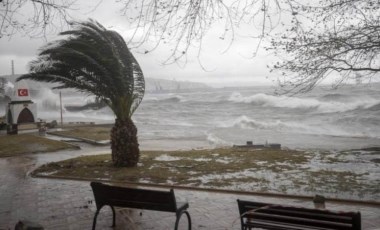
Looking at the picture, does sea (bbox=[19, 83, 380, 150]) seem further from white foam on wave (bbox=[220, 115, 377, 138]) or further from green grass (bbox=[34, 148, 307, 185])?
green grass (bbox=[34, 148, 307, 185])

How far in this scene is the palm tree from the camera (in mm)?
10156

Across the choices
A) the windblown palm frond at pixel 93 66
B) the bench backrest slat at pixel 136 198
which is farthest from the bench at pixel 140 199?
the windblown palm frond at pixel 93 66

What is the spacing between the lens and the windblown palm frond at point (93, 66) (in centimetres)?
1011

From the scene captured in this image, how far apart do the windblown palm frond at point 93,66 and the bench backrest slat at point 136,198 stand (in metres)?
5.47

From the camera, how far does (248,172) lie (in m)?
10.2

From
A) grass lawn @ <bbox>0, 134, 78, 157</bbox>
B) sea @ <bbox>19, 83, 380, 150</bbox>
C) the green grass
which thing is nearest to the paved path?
the green grass

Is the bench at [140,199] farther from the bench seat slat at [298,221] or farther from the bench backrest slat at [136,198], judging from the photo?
the bench seat slat at [298,221]

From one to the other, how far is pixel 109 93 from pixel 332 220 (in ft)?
26.0

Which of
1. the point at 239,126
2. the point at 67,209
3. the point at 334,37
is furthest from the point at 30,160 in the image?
the point at 239,126

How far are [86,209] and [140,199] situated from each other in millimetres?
2285

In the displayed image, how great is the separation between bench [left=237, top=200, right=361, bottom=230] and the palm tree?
6918mm

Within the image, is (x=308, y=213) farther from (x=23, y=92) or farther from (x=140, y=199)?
(x=23, y=92)

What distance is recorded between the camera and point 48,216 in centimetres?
641

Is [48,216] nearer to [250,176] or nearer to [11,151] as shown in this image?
[250,176]
